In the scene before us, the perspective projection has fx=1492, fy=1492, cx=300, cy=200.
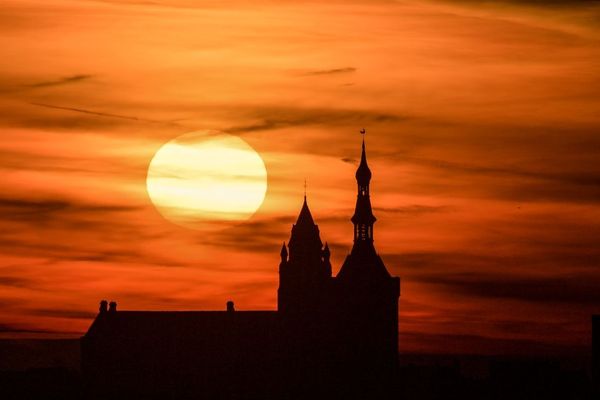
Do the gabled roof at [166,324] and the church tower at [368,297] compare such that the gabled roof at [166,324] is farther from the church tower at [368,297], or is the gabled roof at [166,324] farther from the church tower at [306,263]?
the church tower at [368,297]

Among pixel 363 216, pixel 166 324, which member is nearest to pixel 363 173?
pixel 363 216

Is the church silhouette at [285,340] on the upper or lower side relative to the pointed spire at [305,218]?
lower

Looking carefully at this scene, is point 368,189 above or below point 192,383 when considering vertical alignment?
above

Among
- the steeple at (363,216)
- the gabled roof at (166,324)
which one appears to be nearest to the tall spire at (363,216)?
the steeple at (363,216)

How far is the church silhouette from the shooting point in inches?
5399

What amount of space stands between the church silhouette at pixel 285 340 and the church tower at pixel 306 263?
10 centimetres

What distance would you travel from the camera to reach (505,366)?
527ft

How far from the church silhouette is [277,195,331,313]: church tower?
0.10m

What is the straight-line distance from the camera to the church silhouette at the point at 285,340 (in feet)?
450

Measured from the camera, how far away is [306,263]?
143250 millimetres

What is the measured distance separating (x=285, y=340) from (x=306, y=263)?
9.70m

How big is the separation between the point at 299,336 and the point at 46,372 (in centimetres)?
4181

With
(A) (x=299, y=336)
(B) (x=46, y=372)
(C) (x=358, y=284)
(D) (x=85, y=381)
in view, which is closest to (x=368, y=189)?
(C) (x=358, y=284)

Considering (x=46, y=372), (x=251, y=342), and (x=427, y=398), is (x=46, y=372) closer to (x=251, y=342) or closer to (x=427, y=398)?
(x=251, y=342)
